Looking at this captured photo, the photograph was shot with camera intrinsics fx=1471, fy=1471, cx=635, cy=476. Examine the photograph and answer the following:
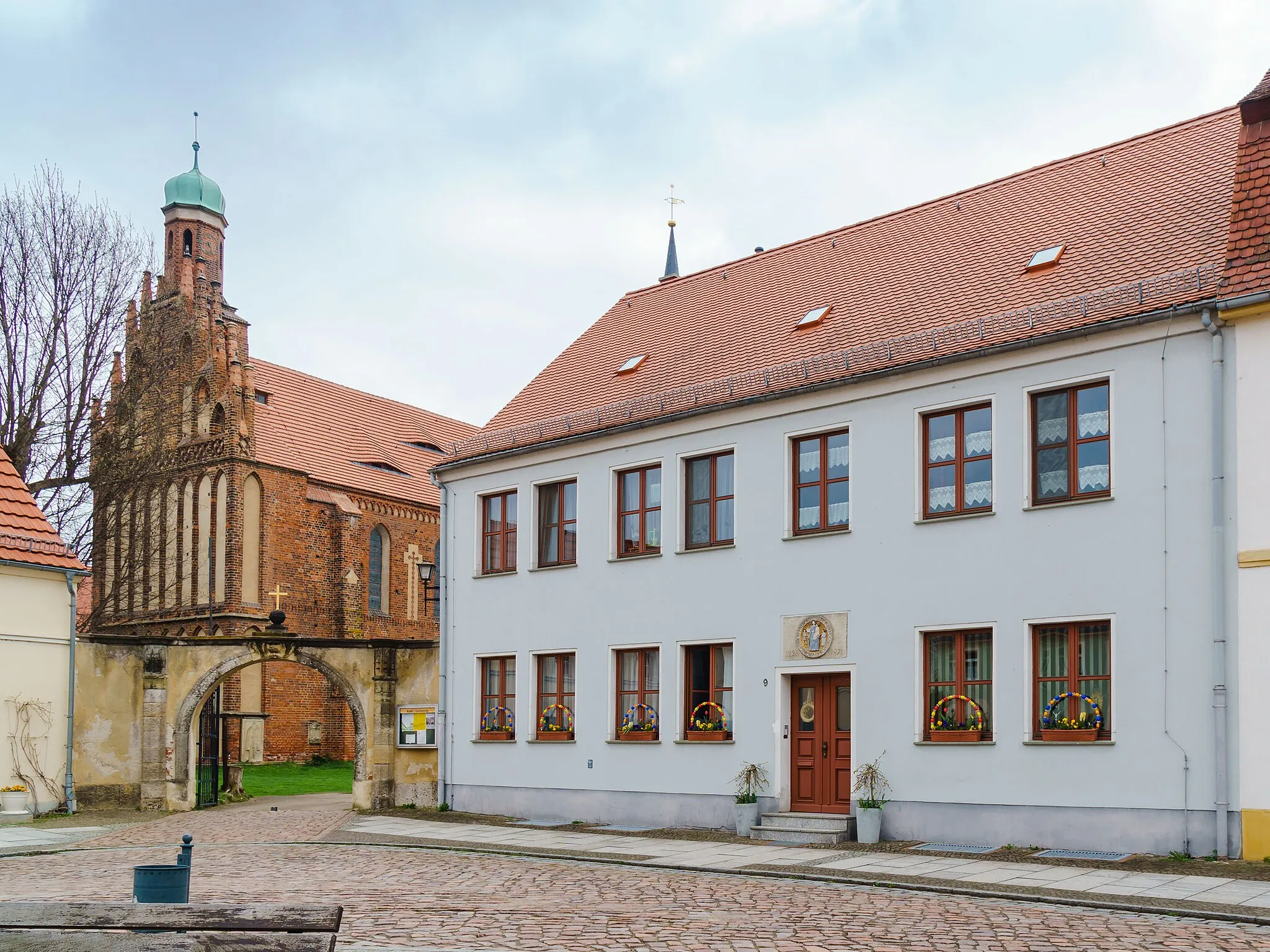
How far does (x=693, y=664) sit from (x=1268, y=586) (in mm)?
9349

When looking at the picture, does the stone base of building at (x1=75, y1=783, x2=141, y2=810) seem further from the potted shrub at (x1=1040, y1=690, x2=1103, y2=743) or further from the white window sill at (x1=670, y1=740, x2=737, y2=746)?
the potted shrub at (x1=1040, y1=690, x2=1103, y2=743)

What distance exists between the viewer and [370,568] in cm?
4781

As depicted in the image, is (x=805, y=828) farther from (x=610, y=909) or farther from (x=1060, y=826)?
(x=610, y=909)

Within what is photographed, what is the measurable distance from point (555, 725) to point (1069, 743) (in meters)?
9.86

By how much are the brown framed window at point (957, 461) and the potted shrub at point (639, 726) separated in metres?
6.04

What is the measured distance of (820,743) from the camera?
21.5m

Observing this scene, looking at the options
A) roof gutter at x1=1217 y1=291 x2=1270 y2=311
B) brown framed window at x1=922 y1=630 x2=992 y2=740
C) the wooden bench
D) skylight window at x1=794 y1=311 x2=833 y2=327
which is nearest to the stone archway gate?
skylight window at x1=794 y1=311 x2=833 y2=327

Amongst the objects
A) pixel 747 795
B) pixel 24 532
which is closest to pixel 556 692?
pixel 747 795

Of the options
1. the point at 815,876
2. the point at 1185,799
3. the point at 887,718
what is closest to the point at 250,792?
the point at 887,718

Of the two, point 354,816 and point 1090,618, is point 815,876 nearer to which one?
point 1090,618

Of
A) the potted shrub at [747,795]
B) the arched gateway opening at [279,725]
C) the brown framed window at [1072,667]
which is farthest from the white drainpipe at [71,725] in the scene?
the brown framed window at [1072,667]

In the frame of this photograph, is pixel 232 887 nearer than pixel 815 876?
Yes

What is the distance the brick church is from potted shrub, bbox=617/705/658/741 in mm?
11913

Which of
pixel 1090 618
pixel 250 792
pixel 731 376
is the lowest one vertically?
pixel 250 792
